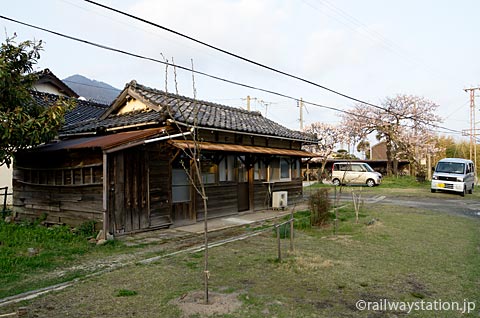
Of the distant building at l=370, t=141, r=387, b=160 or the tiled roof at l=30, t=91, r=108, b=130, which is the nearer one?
the tiled roof at l=30, t=91, r=108, b=130

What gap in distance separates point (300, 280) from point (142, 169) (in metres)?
5.04

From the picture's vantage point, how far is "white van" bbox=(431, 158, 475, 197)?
1853 cm

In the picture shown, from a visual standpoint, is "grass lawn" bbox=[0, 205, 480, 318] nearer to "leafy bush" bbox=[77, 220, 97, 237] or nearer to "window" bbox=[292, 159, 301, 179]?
"leafy bush" bbox=[77, 220, 97, 237]

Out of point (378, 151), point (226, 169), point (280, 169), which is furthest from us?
point (378, 151)

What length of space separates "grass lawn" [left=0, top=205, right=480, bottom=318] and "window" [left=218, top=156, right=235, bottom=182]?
143 inches

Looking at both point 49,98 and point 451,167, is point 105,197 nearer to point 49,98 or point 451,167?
point 49,98

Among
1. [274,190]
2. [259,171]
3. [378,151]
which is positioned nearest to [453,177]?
[274,190]

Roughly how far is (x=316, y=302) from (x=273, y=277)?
3.36 feet

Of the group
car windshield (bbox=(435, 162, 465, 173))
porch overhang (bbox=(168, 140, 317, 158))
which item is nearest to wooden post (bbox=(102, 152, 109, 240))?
porch overhang (bbox=(168, 140, 317, 158))

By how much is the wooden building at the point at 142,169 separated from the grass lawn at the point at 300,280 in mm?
2328

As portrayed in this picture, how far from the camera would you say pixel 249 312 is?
3658 mm

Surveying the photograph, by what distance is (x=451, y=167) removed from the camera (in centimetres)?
1956

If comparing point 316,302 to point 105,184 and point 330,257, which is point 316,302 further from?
point 105,184

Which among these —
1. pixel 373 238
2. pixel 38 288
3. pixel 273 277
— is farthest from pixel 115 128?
pixel 373 238
